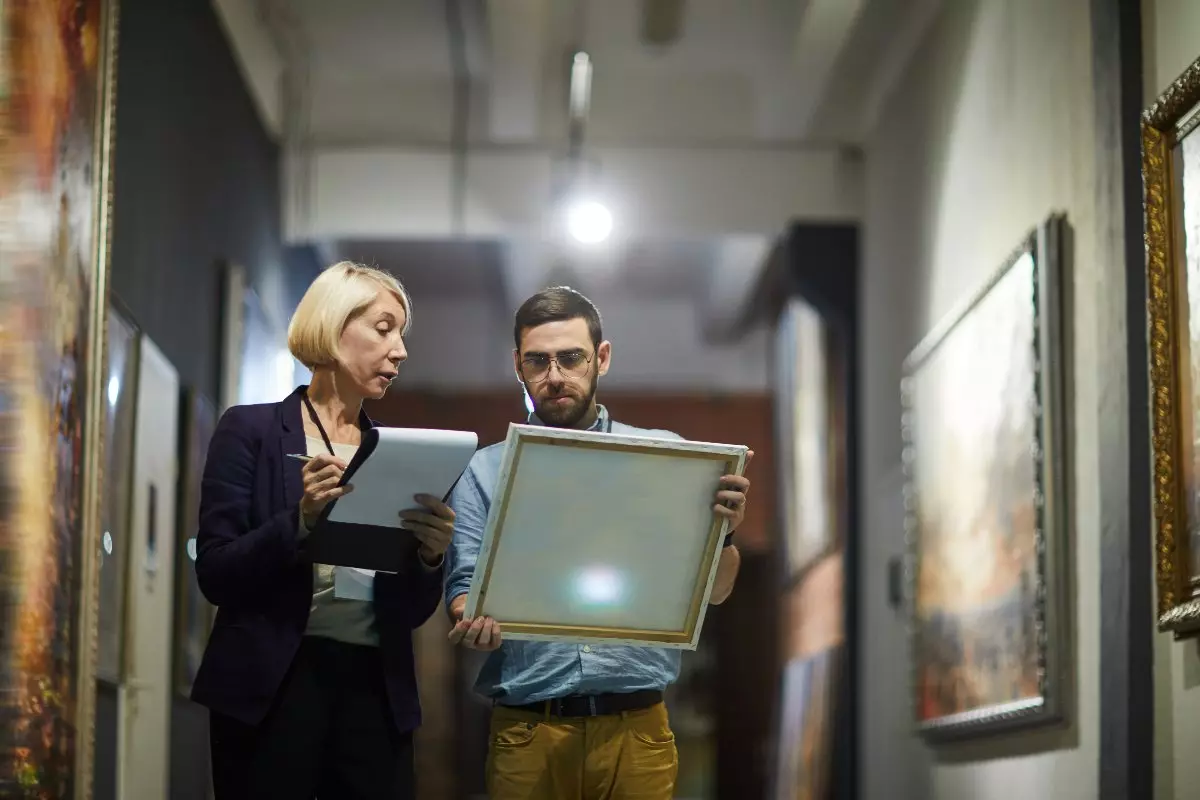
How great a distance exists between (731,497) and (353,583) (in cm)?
56

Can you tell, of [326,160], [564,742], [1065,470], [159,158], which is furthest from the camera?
[326,160]

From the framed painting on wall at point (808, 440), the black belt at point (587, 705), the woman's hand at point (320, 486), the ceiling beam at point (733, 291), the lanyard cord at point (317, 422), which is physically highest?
the ceiling beam at point (733, 291)

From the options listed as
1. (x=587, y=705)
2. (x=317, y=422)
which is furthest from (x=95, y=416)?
(x=587, y=705)

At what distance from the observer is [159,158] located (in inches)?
175

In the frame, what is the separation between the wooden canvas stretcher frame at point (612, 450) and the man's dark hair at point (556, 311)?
20 cm

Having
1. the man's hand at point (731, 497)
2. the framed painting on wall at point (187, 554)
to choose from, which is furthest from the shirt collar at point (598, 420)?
the framed painting on wall at point (187, 554)

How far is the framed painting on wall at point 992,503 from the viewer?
12.8ft

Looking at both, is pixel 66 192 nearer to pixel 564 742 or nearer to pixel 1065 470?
pixel 564 742

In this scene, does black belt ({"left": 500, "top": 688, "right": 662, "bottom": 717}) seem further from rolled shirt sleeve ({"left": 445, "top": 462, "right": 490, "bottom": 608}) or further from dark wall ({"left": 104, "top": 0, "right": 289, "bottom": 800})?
dark wall ({"left": 104, "top": 0, "right": 289, "bottom": 800})

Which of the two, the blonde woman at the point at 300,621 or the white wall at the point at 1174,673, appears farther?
the white wall at the point at 1174,673

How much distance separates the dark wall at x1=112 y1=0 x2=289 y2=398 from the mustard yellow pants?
187cm

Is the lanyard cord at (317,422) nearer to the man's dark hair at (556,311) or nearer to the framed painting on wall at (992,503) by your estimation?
the man's dark hair at (556,311)

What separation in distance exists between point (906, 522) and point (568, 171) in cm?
209

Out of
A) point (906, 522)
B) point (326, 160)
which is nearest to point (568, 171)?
point (326, 160)
